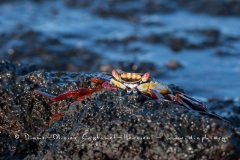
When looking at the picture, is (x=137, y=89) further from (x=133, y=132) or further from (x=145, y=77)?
(x=133, y=132)

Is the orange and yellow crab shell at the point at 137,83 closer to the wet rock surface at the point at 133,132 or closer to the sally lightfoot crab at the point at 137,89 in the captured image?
the sally lightfoot crab at the point at 137,89

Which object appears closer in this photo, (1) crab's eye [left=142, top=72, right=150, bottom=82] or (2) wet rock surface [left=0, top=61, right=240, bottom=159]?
(2) wet rock surface [left=0, top=61, right=240, bottom=159]

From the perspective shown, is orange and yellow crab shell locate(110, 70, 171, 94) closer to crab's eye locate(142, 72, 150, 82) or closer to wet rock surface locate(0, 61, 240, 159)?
crab's eye locate(142, 72, 150, 82)

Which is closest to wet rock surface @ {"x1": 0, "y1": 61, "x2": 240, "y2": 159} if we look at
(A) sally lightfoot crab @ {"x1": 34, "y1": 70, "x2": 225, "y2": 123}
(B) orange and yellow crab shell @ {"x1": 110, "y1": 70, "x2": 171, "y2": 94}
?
(A) sally lightfoot crab @ {"x1": 34, "y1": 70, "x2": 225, "y2": 123}

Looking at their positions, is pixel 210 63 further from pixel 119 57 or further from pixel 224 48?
pixel 119 57

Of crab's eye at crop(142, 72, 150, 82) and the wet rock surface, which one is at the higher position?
crab's eye at crop(142, 72, 150, 82)

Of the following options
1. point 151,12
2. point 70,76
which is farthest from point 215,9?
point 70,76

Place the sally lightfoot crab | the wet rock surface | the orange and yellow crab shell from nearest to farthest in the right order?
the wet rock surface
the sally lightfoot crab
the orange and yellow crab shell

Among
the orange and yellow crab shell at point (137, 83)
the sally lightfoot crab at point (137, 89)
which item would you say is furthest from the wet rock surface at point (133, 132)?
the orange and yellow crab shell at point (137, 83)

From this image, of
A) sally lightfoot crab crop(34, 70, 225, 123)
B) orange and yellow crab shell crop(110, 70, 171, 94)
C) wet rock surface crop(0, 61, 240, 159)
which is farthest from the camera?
orange and yellow crab shell crop(110, 70, 171, 94)
